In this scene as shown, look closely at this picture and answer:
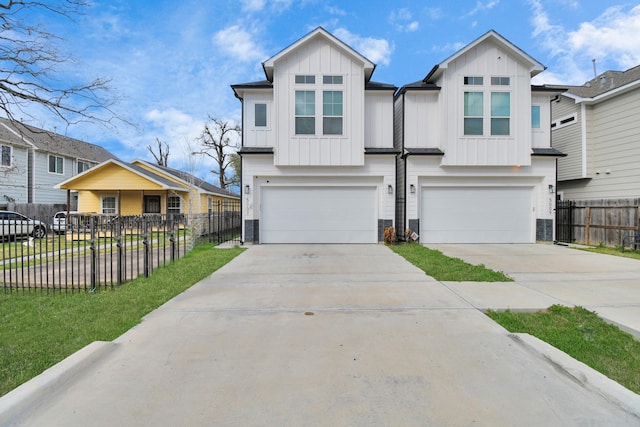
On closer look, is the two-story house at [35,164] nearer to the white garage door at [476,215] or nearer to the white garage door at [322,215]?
the white garage door at [322,215]

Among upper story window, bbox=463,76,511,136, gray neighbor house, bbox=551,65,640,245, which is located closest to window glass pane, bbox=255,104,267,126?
upper story window, bbox=463,76,511,136

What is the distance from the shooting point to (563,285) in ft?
21.2

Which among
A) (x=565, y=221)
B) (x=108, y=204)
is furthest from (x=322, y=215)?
(x=108, y=204)

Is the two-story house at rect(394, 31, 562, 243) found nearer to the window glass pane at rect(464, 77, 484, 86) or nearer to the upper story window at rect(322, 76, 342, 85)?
the window glass pane at rect(464, 77, 484, 86)

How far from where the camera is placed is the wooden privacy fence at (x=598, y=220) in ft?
38.7

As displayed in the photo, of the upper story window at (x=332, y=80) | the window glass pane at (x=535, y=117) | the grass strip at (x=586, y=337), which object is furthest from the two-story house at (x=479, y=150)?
the grass strip at (x=586, y=337)

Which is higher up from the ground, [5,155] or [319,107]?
[319,107]

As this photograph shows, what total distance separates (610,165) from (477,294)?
11.9 meters

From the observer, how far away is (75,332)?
13.7 feet

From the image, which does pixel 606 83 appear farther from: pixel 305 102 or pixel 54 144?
pixel 54 144

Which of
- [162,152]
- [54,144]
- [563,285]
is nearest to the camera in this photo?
[563,285]

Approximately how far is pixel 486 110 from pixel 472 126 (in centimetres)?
76

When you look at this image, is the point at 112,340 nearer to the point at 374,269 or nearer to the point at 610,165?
the point at 374,269

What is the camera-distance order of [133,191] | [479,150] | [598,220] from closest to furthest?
[479,150] → [598,220] → [133,191]
